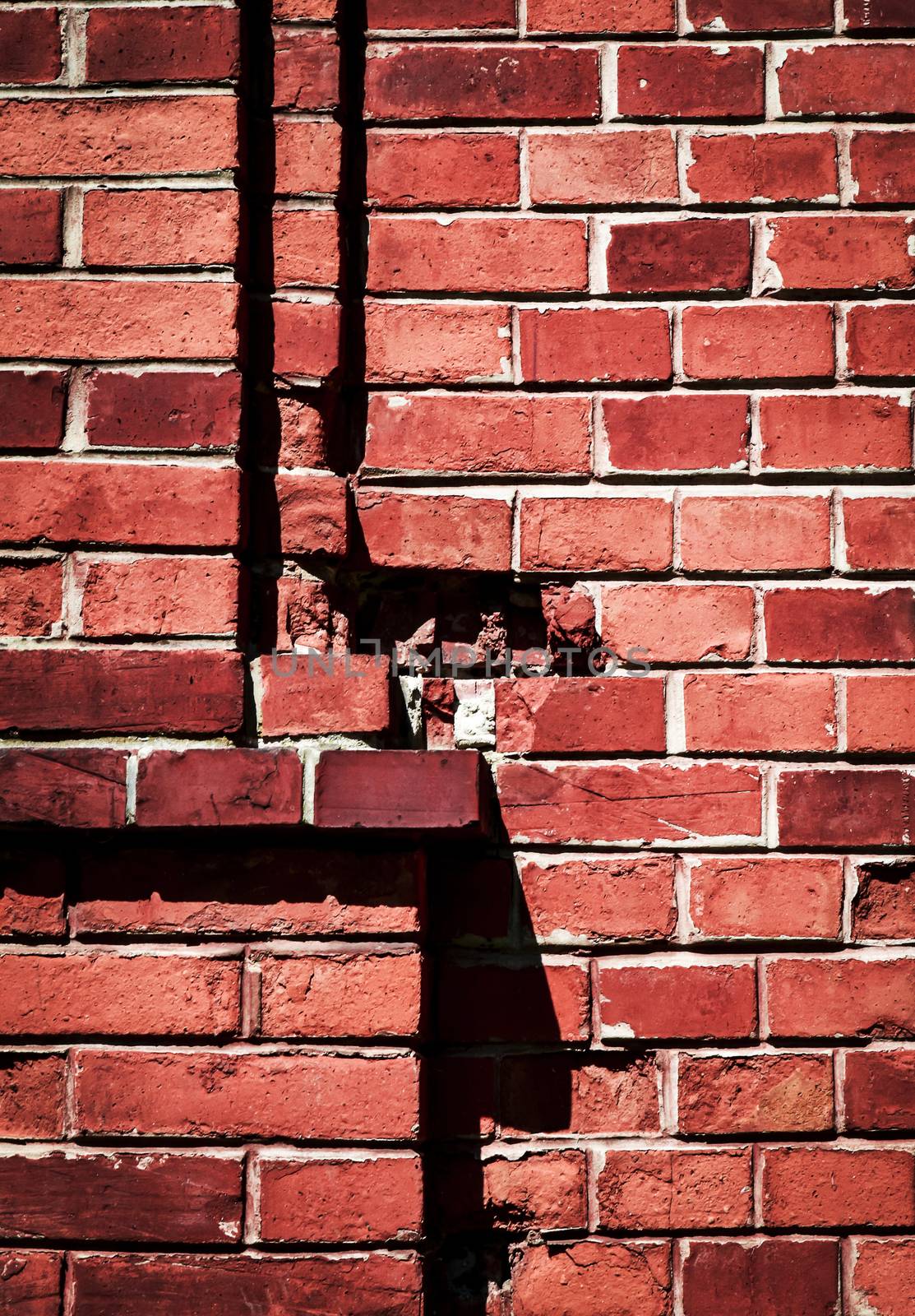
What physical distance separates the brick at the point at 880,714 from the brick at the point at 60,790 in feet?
3.03

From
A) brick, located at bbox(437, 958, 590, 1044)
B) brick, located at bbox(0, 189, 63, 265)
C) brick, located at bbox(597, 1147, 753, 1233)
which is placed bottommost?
brick, located at bbox(597, 1147, 753, 1233)

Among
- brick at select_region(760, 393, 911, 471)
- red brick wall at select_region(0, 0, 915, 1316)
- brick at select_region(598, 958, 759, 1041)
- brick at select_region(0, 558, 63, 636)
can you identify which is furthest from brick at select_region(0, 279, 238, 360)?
brick at select_region(598, 958, 759, 1041)

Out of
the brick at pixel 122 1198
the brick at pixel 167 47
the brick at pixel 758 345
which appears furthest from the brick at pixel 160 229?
the brick at pixel 122 1198

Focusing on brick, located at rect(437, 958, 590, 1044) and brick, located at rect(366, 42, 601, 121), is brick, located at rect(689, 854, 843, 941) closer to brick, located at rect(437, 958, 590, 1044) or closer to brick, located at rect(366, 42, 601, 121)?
brick, located at rect(437, 958, 590, 1044)

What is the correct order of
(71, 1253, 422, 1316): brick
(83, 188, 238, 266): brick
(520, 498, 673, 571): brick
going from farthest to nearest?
1. (520, 498, 673, 571): brick
2. (83, 188, 238, 266): brick
3. (71, 1253, 422, 1316): brick

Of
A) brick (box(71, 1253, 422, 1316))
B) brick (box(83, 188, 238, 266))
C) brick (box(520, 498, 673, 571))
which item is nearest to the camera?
brick (box(71, 1253, 422, 1316))

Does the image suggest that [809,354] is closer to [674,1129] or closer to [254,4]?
[254,4]

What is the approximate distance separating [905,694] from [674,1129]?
64 cm

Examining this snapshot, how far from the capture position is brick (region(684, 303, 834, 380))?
136 centimetres

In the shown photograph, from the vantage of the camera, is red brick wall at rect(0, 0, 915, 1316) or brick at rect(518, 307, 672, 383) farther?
brick at rect(518, 307, 672, 383)

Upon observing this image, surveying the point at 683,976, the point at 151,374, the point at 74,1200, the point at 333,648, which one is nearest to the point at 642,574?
the point at 333,648

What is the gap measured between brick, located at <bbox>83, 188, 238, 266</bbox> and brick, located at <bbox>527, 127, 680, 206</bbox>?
0.42 metres

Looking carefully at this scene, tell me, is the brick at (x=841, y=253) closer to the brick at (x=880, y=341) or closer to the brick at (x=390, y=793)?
the brick at (x=880, y=341)

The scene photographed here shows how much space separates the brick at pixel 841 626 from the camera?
1.33m
